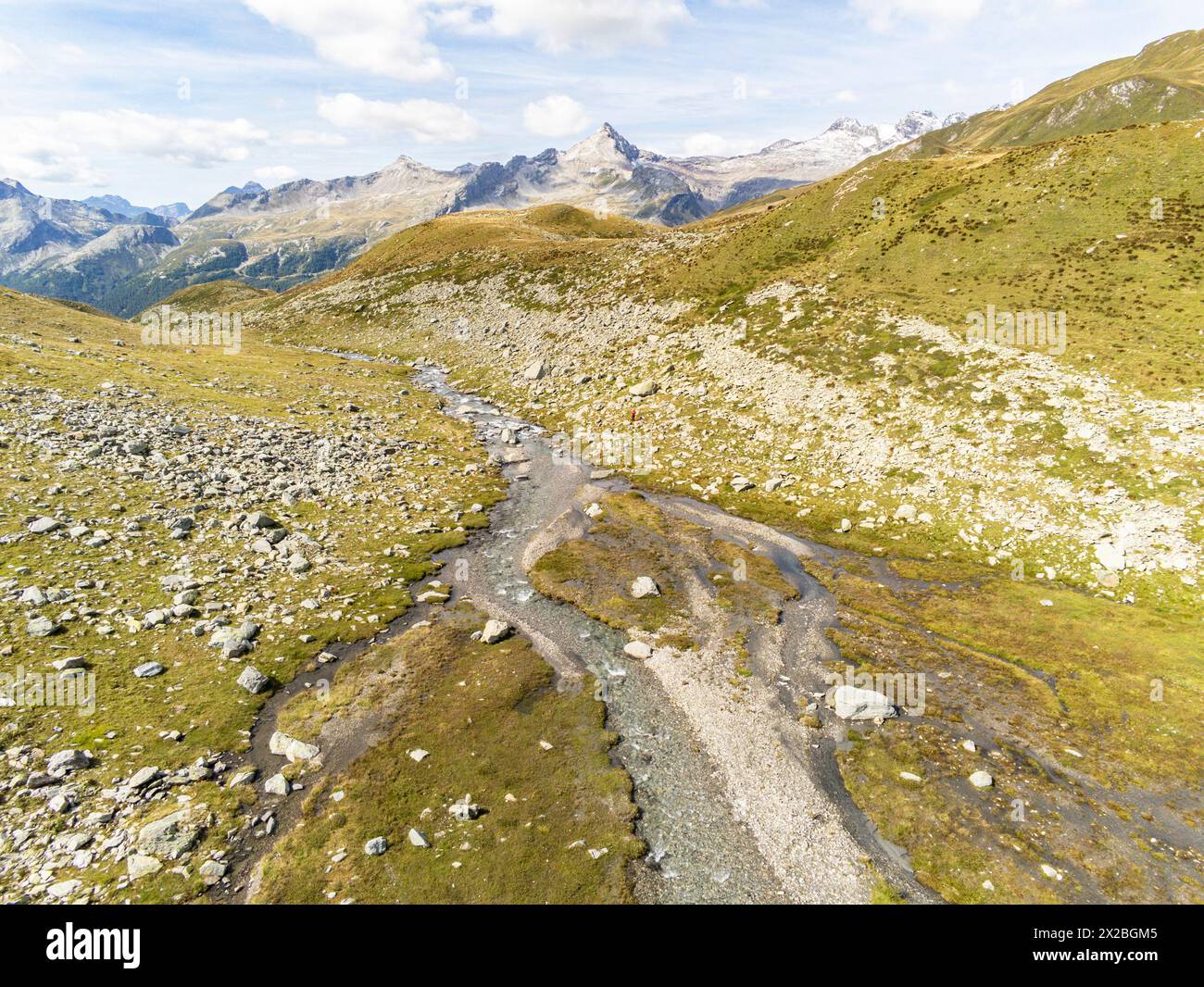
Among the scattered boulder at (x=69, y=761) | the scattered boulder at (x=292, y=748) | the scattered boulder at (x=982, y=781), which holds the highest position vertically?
the scattered boulder at (x=69, y=761)

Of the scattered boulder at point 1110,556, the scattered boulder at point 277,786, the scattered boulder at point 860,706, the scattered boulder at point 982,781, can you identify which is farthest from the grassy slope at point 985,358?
the scattered boulder at point 277,786

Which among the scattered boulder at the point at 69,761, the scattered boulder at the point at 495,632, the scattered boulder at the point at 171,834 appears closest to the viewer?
the scattered boulder at the point at 171,834

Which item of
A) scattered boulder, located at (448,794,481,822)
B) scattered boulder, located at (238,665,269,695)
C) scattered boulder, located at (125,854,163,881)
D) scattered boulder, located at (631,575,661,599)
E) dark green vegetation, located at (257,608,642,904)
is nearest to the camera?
scattered boulder, located at (125,854,163,881)

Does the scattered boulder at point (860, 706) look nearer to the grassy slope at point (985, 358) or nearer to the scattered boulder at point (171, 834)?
the grassy slope at point (985, 358)

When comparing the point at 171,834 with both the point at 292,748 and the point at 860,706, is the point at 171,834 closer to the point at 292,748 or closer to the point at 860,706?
the point at 292,748

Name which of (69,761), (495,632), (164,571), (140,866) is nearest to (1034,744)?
(495,632)

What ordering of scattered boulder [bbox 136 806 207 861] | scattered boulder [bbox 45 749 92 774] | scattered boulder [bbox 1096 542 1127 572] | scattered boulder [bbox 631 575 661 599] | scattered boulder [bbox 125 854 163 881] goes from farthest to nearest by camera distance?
1. scattered boulder [bbox 631 575 661 599]
2. scattered boulder [bbox 1096 542 1127 572]
3. scattered boulder [bbox 45 749 92 774]
4. scattered boulder [bbox 136 806 207 861]
5. scattered boulder [bbox 125 854 163 881]

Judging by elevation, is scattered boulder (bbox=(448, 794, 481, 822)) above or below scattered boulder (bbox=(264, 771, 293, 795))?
below

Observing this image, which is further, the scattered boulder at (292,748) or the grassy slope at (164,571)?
the scattered boulder at (292,748)

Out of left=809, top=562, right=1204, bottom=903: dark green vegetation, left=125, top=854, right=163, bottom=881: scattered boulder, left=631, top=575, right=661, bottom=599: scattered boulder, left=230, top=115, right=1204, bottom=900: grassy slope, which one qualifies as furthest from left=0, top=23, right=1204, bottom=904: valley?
left=631, top=575, right=661, bottom=599: scattered boulder

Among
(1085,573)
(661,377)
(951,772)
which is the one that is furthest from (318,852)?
(661,377)

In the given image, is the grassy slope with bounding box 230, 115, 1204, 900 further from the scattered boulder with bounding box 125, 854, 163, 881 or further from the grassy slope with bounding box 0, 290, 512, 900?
the scattered boulder with bounding box 125, 854, 163, 881
